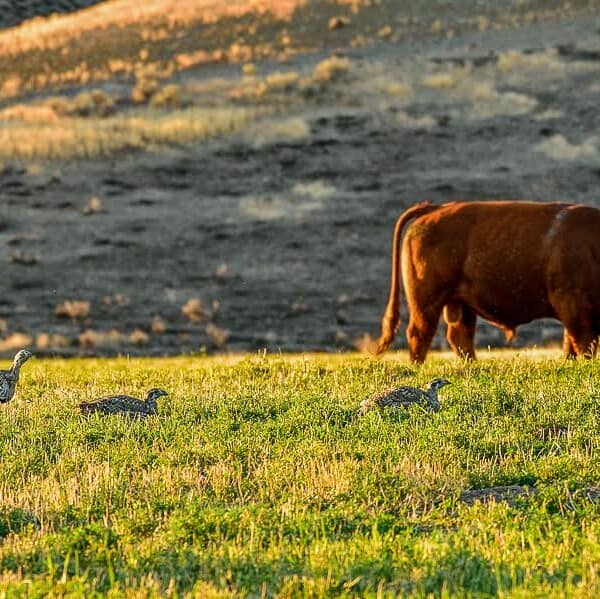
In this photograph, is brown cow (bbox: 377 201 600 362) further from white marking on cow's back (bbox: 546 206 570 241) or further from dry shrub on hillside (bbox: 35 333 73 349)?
dry shrub on hillside (bbox: 35 333 73 349)

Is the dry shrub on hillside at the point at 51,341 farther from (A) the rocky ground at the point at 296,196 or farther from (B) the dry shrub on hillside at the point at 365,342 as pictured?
(B) the dry shrub on hillside at the point at 365,342

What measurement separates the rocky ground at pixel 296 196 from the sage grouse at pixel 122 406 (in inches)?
511

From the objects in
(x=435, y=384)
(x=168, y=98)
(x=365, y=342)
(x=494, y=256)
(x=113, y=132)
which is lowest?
A: (x=168, y=98)

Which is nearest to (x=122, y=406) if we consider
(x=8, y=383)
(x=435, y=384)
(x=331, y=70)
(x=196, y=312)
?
(x=8, y=383)

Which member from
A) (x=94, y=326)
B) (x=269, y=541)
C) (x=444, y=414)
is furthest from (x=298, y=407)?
(x=94, y=326)

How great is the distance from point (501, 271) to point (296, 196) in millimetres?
22547

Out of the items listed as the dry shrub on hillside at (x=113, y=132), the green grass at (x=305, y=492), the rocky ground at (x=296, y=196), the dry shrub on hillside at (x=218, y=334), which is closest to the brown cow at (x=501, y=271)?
the green grass at (x=305, y=492)

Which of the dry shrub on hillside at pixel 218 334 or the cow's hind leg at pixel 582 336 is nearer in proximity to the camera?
the cow's hind leg at pixel 582 336

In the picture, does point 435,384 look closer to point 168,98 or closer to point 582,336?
point 582,336

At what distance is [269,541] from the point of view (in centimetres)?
759

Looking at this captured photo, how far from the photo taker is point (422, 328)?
16.3 meters

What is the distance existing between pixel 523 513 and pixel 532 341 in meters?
17.6

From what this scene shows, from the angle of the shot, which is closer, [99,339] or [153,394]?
[153,394]

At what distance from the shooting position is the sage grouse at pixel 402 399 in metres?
11.5
